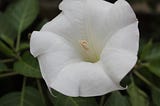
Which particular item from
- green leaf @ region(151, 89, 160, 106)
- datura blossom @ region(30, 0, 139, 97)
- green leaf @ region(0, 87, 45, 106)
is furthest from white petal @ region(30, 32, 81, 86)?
green leaf @ region(151, 89, 160, 106)

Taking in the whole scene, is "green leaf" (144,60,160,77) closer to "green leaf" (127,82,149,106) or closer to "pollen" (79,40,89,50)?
"green leaf" (127,82,149,106)

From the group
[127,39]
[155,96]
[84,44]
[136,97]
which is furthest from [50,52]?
[155,96]

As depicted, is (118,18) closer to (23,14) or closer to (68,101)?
(68,101)

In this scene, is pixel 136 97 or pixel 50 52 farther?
pixel 136 97

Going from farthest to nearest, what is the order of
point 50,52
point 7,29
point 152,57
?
point 7,29 → point 152,57 → point 50,52

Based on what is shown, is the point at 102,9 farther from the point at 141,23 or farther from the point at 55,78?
the point at 141,23

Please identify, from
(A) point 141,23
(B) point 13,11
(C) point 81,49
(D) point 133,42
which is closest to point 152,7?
(A) point 141,23
